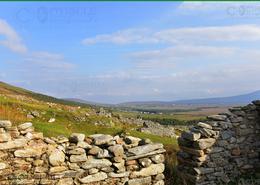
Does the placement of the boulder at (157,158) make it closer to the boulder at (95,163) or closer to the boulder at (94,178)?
the boulder at (95,163)

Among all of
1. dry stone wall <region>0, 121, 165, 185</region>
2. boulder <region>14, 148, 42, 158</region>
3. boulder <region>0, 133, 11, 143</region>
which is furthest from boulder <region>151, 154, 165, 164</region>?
boulder <region>0, 133, 11, 143</region>

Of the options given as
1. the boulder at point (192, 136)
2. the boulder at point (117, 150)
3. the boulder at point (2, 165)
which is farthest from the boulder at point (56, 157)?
the boulder at point (192, 136)

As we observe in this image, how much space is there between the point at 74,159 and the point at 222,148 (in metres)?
7.39

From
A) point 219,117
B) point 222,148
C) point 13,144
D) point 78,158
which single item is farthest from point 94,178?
point 219,117

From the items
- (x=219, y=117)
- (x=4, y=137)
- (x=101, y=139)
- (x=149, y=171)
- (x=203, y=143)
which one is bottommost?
(x=149, y=171)

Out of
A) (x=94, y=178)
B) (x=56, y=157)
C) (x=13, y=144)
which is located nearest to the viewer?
(x=13, y=144)

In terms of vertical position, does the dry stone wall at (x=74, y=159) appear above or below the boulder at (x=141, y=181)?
above

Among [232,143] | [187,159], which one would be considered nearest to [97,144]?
[187,159]

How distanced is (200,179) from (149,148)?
3642mm

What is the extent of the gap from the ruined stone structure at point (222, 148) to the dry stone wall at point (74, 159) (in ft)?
9.03

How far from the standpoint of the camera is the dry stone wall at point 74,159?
37.4 feet

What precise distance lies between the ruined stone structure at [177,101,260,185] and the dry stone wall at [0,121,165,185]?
2751 millimetres

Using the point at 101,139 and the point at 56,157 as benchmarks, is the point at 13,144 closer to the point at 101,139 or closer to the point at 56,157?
the point at 56,157

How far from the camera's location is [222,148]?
16.8 meters
